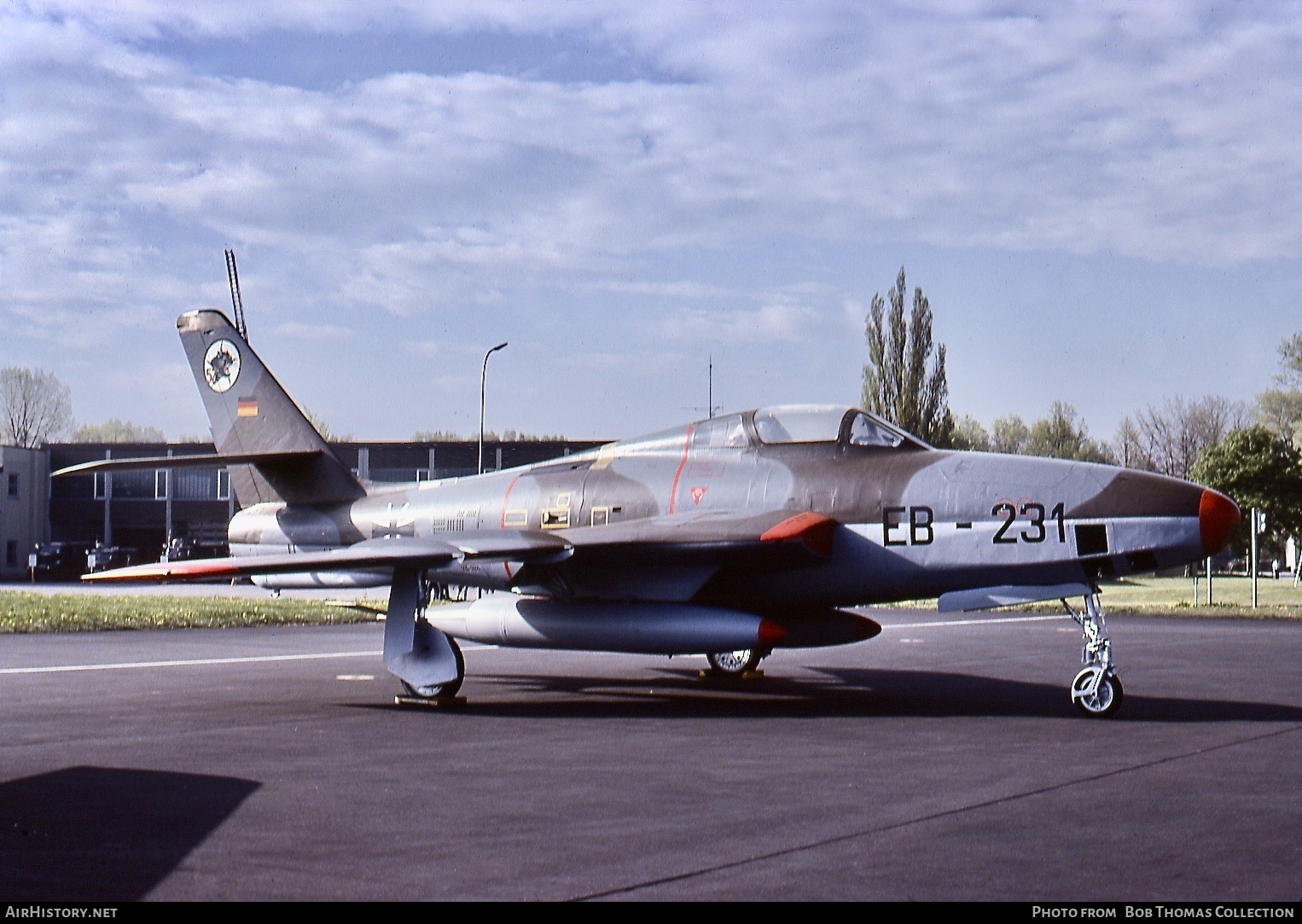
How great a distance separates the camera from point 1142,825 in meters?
6.99

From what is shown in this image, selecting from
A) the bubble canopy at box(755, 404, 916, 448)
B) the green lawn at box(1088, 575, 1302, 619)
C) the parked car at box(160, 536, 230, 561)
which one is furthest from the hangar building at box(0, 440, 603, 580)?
the bubble canopy at box(755, 404, 916, 448)

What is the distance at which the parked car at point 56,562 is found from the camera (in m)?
64.8

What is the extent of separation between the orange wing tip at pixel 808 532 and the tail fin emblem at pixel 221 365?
8.15 meters

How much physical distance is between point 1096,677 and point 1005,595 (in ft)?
3.43

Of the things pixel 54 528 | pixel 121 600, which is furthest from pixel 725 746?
pixel 54 528

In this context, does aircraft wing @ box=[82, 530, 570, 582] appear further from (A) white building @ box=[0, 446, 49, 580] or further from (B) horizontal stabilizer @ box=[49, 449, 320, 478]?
(A) white building @ box=[0, 446, 49, 580]

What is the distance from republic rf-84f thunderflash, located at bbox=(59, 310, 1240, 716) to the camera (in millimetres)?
→ 11875

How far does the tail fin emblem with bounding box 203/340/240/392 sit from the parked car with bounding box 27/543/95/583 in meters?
51.9

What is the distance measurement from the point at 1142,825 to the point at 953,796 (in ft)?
3.84

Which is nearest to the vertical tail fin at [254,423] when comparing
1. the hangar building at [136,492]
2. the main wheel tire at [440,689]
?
the main wheel tire at [440,689]

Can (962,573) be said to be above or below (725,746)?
above

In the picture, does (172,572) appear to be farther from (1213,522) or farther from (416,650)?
(1213,522)

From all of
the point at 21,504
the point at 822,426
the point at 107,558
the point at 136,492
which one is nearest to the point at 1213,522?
the point at 822,426
